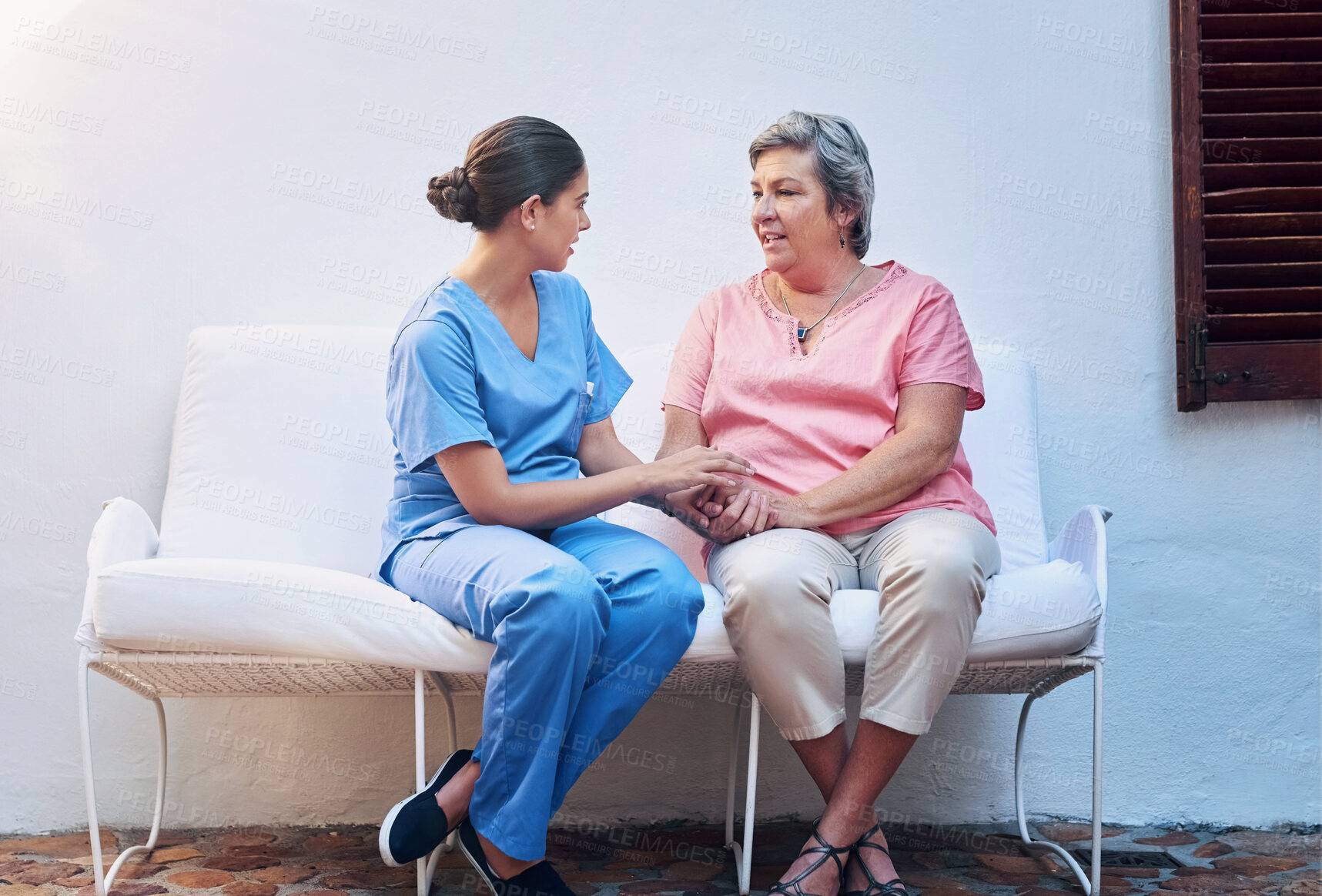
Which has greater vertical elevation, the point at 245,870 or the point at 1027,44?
the point at 1027,44

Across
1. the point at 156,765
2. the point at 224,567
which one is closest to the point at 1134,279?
the point at 224,567

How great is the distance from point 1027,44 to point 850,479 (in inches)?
47.3

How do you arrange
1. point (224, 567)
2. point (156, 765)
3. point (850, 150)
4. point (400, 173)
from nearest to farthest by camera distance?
point (224, 567) < point (850, 150) < point (156, 765) < point (400, 173)

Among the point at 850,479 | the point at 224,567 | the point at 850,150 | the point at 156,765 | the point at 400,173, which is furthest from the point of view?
the point at 400,173

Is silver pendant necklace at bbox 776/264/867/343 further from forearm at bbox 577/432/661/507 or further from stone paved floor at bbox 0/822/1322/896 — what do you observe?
stone paved floor at bbox 0/822/1322/896

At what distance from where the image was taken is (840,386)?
6.25 ft

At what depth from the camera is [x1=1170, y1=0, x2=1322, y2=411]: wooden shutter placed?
90.7 inches

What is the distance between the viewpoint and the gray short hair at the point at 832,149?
1993mm

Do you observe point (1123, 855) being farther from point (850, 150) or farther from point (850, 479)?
point (850, 150)

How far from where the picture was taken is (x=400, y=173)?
2.35 metres

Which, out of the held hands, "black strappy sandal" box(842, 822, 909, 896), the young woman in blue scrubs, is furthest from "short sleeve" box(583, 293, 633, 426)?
"black strappy sandal" box(842, 822, 909, 896)

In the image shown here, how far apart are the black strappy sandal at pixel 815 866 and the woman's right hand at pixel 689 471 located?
0.53m

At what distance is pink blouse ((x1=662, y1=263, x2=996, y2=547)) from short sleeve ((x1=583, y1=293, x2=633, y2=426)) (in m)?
0.11

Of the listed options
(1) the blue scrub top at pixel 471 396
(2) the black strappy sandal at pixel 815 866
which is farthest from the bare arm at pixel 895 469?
(2) the black strappy sandal at pixel 815 866
